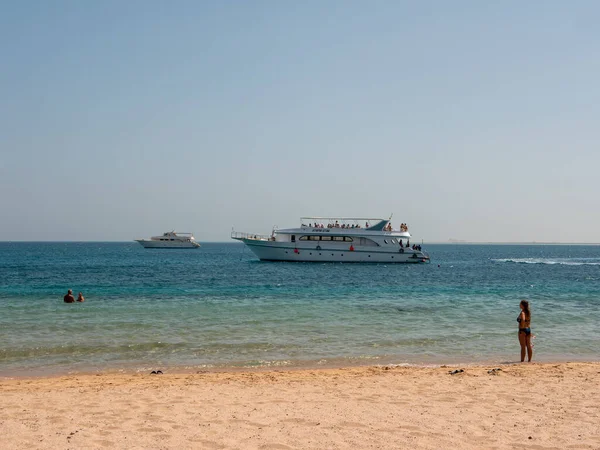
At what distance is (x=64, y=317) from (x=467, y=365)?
1567 centimetres

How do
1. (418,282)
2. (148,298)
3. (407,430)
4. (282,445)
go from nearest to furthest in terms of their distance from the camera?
(282,445) → (407,430) → (148,298) → (418,282)

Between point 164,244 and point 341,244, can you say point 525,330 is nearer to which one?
point 341,244

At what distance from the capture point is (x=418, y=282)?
41031 millimetres

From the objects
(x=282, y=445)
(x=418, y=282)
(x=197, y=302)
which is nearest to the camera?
(x=282, y=445)

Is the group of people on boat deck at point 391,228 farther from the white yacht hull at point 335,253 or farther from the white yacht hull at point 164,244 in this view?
the white yacht hull at point 164,244

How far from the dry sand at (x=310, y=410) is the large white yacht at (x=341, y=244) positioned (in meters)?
47.1

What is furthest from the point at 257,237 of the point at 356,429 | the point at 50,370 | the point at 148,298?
the point at 356,429

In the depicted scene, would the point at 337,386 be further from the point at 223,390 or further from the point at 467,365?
the point at 467,365

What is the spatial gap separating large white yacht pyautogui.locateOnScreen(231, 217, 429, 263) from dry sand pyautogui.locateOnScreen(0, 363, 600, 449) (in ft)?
155

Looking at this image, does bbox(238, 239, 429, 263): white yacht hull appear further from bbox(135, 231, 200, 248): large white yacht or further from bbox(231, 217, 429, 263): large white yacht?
bbox(135, 231, 200, 248): large white yacht

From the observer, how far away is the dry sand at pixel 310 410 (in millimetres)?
7445

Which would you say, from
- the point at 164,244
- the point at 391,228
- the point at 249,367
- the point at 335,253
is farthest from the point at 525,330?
the point at 164,244

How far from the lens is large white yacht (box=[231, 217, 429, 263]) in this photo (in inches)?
2352

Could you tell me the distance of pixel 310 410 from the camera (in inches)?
355
